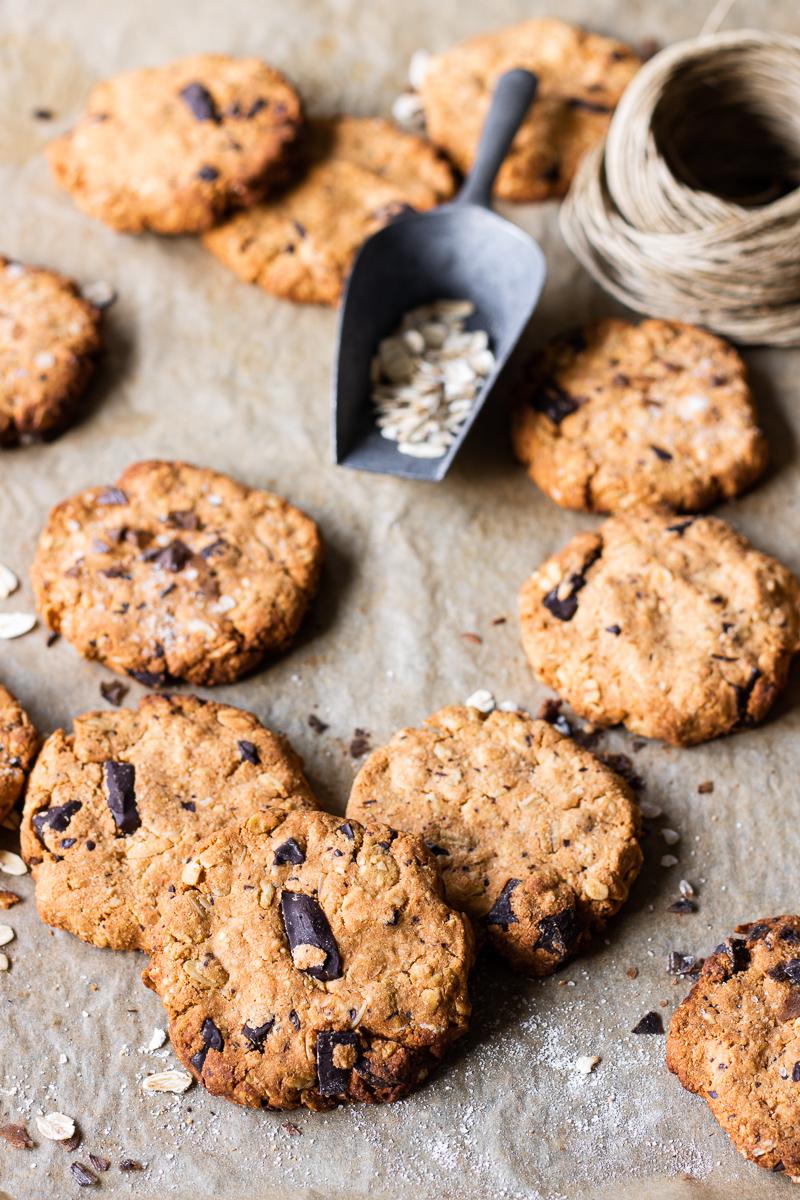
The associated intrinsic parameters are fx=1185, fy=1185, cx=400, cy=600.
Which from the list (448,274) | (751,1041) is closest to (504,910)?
(751,1041)

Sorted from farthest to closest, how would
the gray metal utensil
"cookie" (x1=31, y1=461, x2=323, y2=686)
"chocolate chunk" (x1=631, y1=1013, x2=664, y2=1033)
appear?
the gray metal utensil → "cookie" (x1=31, y1=461, x2=323, y2=686) → "chocolate chunk" (x1=631, y1=1013, x2=664, y2=1033)

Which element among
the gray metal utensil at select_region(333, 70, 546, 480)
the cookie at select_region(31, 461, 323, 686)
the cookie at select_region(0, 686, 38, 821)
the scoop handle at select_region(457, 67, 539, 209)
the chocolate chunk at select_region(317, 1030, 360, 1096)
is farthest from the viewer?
the scoop handle at select_region(457, 67, 539, 209)

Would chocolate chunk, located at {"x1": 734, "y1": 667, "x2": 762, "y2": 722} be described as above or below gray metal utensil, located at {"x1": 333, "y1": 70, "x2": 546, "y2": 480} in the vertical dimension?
below

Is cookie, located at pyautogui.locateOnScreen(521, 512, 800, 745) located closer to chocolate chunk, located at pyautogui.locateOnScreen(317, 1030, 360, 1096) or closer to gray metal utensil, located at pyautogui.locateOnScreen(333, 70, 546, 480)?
gray metal utensil, located at pyautogui.locateOnScreen(333, 70, 546, 480)

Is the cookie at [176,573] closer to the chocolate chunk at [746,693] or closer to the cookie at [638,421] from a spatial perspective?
the cookie at [638,421]

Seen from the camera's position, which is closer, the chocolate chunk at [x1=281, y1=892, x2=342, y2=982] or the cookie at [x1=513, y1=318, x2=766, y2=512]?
the chocolate chunk at [x1=281, y1=892, x2=342, y2=982]


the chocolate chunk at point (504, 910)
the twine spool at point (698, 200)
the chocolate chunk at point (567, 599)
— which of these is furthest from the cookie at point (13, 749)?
the twine spool at point (698, 200)

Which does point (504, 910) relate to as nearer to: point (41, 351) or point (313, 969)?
point (313, 969)

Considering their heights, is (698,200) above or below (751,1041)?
above

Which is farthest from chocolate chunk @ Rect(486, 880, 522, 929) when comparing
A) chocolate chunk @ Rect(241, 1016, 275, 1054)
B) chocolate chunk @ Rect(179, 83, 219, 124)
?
chocolate chunk @ Rect(179, 83, 219, 124)
